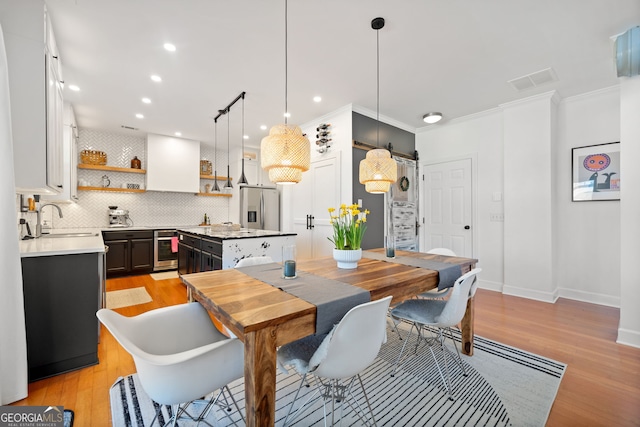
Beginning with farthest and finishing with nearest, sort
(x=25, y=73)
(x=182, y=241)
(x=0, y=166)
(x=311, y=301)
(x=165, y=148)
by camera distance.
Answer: (x=165, y=148) < (x=182, y=241) < (x=25, y=73) < (x=0, y=166) < (x=311, y=301)

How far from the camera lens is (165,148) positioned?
5.45m

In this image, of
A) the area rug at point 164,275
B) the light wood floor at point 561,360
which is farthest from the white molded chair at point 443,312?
the area rug at point 164,275

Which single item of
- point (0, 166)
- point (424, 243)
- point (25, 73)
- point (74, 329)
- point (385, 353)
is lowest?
point (385, 353)

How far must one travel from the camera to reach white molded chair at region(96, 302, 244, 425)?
3.30 feet

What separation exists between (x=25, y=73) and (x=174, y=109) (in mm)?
2290

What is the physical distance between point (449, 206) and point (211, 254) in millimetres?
3837

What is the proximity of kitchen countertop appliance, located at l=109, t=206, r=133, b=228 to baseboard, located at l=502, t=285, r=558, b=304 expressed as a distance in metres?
6.70

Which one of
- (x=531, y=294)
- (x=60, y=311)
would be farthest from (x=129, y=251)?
(x=531, y=294)

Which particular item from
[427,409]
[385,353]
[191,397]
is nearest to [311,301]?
[191,397]

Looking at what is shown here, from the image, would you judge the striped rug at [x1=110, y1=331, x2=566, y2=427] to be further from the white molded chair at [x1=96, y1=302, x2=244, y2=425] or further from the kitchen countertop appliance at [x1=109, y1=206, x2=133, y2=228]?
the kitchen countertop appliance at [x1=109, y1=206, x2=133, y2=228]

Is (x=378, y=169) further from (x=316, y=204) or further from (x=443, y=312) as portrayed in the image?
(x=316, y=204)

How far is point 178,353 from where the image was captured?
48.3 inches

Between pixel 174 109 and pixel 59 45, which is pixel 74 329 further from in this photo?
pixel 174 109

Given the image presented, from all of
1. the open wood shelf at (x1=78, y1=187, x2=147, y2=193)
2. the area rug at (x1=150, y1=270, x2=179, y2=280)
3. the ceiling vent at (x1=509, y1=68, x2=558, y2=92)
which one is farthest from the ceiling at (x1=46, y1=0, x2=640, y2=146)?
the area rug at (x1=150, y1=270, x2=179, y2=280)
